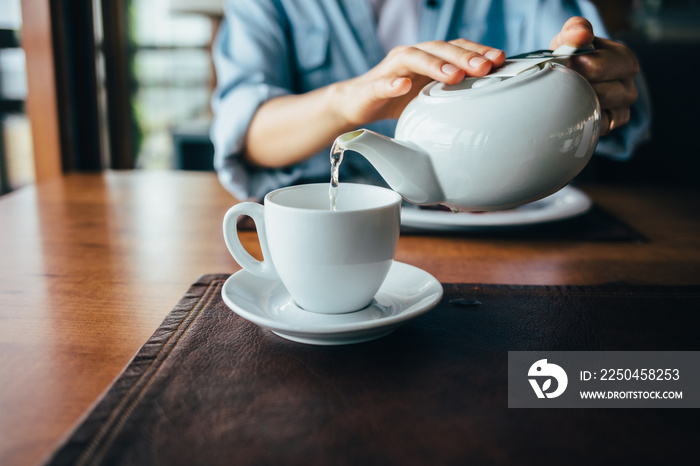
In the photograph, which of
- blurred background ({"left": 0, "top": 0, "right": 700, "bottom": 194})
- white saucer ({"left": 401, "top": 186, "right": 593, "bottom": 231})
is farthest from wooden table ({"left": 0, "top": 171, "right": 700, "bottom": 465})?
blurred background ({"left": 0, "top": 0, "right": 700, "bottom": 194})

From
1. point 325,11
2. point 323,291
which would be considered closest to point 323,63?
point 325,11

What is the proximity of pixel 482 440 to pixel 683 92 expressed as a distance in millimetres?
1363

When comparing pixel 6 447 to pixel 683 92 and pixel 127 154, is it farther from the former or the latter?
pixel 127 154

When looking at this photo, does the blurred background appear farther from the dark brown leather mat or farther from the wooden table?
the dark brown leather mat

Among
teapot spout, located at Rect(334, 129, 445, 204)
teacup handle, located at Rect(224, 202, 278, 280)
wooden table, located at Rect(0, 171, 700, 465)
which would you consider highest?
teapot spout, located at Rect(334, 129, 445, 204)

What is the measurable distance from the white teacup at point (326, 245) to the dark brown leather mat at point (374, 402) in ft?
0.18

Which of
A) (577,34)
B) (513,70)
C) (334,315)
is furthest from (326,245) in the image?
(577,34)

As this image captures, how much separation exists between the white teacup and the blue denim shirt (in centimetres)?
56

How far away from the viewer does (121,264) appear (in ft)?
2.21

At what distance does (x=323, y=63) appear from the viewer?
1181 millimetres

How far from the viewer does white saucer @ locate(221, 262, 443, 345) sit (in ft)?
1.36

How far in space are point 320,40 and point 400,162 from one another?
751 mm

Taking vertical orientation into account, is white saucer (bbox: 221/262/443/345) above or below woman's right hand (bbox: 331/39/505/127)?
below

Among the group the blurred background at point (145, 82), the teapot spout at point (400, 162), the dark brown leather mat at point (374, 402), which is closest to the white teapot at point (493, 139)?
the teapot spout at point (400, 162)
